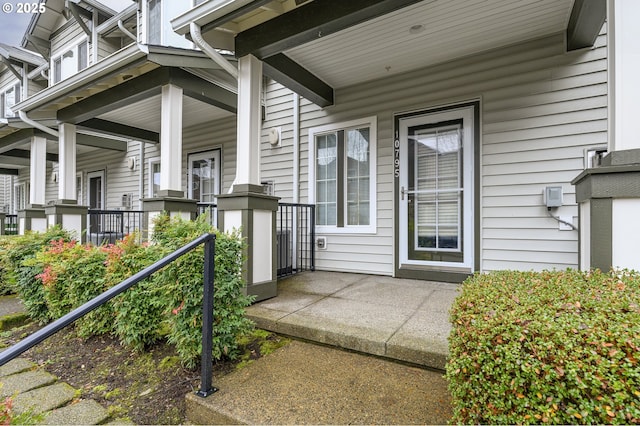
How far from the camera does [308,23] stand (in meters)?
2.79

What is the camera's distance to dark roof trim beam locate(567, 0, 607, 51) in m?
2.59

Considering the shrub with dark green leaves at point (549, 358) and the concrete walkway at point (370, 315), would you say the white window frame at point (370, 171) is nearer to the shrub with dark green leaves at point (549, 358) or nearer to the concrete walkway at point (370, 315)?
the concrete walkway at point (370, 315)

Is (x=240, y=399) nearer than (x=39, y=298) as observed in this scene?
Yes

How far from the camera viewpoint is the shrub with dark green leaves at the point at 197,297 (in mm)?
1920

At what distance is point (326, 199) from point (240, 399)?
3.31 m

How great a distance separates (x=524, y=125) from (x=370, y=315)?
8.59ft

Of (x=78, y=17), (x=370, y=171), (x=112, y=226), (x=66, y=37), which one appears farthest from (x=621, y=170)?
(x=66, y=37)

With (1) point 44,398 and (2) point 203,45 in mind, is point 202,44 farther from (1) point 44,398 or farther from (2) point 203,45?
(1) point 44,398

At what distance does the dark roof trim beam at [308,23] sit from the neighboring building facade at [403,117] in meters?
0.01

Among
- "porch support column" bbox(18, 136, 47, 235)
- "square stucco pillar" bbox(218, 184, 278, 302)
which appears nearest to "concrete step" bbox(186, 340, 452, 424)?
"square stucco pillar" bbox(218, 184, 278, 302)

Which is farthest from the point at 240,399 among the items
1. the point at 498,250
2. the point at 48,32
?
the point at 48,32

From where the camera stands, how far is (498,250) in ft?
11.3

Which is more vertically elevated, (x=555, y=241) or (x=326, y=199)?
(x=326, y=199)

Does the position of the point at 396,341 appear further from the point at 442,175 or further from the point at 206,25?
the point at 206,25
